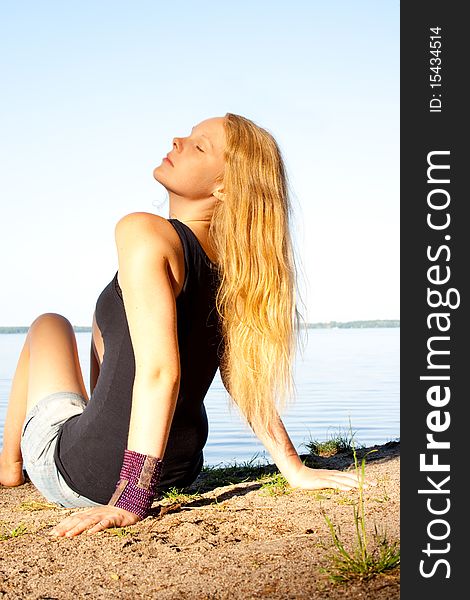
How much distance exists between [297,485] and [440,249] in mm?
1631

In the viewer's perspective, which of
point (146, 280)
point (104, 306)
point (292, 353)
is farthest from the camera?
point (292, 353)

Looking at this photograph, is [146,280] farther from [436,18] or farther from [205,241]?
[436,18]

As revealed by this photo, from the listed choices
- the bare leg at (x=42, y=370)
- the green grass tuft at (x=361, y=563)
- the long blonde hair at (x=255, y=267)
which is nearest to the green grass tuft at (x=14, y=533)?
the bare leg at (x=42, y=370)

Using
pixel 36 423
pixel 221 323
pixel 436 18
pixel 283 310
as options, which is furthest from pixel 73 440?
pixel 436 18

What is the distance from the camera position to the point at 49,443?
12.9 ft

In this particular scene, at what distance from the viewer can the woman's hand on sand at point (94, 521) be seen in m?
3.17

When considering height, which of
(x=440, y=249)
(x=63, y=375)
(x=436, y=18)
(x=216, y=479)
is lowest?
(x=216, y=479)

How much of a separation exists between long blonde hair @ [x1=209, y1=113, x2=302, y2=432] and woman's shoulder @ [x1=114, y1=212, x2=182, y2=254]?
0.32 meters

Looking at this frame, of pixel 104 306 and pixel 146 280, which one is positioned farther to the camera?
pixel 104 306

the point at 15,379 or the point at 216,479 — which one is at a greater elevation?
the point at 15,379

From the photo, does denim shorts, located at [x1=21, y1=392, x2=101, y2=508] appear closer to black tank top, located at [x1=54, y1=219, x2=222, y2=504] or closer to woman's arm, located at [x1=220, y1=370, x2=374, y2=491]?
black tank top, located at [x1=54, y1=219, x2=222, y2=504]

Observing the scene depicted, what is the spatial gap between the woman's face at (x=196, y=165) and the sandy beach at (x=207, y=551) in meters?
1.34

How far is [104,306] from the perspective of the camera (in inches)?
145

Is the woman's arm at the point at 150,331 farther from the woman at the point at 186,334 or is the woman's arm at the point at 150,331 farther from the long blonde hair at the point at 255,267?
the long blonde hair at the point at 255,267
